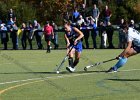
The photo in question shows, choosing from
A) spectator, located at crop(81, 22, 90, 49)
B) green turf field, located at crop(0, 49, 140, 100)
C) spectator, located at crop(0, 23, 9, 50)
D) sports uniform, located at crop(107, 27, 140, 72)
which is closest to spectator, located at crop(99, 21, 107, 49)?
spectator, located at crop(81, 22, 90, 49)

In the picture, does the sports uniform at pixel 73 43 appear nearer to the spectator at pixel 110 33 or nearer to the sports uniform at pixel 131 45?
the sports uniform at pixel 131 45

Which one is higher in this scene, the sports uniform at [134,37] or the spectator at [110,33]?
the sports uniform at [134,37]

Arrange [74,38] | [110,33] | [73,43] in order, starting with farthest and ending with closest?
[110,33] → [74,38] → [73,43]

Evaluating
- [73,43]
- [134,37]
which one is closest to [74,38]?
[73,43]

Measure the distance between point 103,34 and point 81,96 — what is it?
75.4 feet

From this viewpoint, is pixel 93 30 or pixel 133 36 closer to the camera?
pixel 133 36

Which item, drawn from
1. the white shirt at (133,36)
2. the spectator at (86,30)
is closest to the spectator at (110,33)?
the spectator at (86,30)

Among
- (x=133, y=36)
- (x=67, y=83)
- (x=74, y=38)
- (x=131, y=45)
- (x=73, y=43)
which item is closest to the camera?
(x=67, y=83)

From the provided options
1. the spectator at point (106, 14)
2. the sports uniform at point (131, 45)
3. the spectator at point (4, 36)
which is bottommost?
the spectator at point (4, 36)

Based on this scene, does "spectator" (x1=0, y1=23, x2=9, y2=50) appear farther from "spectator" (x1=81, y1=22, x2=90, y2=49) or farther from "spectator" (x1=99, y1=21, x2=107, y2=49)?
"spectator" (x1=99, y1=21, x2=107, y2=49)

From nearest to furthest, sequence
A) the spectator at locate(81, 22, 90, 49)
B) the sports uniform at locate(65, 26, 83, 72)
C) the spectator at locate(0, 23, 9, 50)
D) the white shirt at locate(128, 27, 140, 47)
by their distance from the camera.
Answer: the white shirt at locate(128, 27, 140, 47) < the sports uniform at locate(65, 26, 83, 72) < the spectator at locate(81, 22, 90, 49) < the spectator at locate(0, 23, 9, 50)

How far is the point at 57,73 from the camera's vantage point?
65.9ft

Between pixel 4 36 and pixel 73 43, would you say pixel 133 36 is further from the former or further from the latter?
pixel 4 36

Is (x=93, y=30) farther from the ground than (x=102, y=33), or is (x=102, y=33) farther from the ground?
(x=93, y=30)
